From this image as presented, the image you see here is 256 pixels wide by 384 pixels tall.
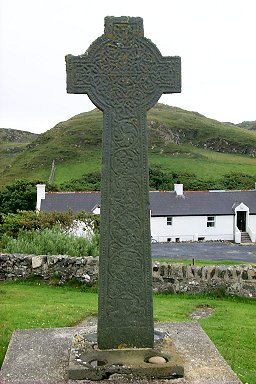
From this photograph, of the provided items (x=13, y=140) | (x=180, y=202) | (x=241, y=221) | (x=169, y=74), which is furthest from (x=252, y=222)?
(x=13, y=140)

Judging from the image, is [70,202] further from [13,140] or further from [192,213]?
[13,140]

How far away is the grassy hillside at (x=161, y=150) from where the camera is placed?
81.5 meters

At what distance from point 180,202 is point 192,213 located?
6.45 feet

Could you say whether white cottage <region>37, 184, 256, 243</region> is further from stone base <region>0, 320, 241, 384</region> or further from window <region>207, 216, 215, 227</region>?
stone base <region>0, 320, 241, 384</region>

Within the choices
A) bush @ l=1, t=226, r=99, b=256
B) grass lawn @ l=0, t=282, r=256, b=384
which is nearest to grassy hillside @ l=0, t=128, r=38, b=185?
bush @ l=1, t=226, r=99, b=256

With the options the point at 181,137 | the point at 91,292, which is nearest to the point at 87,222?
the point at 91,292

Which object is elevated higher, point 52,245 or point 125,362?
point 52,245

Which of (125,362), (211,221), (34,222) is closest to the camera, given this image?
(125,362)

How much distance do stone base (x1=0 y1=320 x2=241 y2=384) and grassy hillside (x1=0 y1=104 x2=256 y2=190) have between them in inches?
2611

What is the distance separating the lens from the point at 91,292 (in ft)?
43.3

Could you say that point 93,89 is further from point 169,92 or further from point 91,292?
point 91,292

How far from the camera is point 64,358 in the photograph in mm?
5395

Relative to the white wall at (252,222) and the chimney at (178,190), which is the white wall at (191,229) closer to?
the white wall at (252,222)

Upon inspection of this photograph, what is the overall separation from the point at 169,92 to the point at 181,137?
4577 inches
